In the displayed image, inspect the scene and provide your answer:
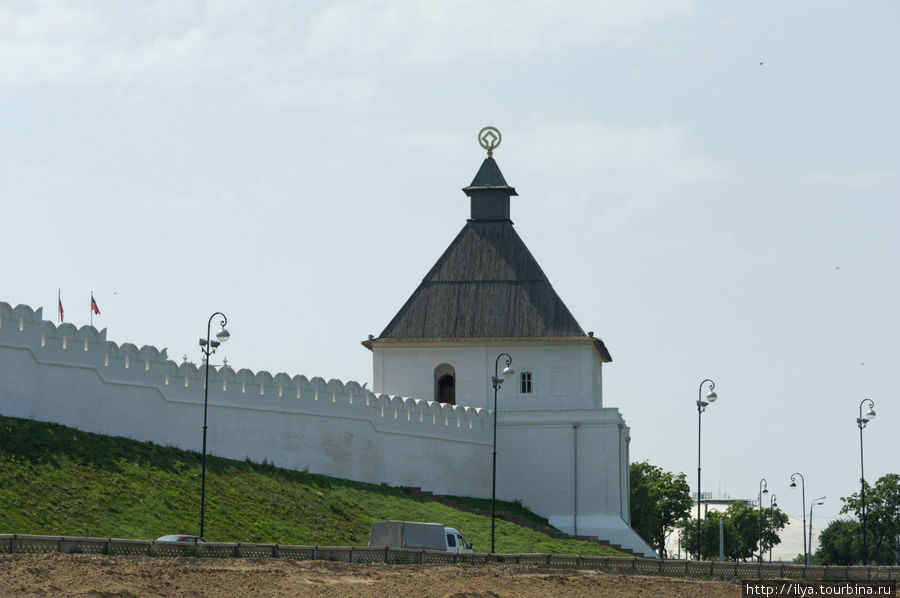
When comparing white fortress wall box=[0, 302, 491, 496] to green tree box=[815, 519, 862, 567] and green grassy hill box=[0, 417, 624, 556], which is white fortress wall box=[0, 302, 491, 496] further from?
green tree box=[815, 519, 862, 567]

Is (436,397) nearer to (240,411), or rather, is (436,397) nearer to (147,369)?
(240,411)

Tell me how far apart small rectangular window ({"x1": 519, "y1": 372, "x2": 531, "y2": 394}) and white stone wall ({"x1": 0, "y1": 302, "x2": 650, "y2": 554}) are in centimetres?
30

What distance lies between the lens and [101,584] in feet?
71.3

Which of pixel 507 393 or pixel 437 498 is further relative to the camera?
pixel 507 393

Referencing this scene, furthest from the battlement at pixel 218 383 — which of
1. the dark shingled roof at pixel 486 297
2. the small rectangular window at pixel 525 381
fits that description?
the dark shingled roof at pixel 486 297

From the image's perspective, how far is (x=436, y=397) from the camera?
50094 millimetres

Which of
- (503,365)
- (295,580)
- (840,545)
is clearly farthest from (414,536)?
(840,545)

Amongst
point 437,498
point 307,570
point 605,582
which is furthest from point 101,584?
point 437,498

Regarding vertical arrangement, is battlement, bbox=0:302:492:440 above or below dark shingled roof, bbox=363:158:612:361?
below

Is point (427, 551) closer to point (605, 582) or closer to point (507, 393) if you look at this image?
point (605, 582)

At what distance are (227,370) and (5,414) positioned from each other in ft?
23.2

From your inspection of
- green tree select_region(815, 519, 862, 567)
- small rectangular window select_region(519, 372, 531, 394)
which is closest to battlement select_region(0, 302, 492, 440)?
small rectangular window select_region(519, 372, 531, 394)

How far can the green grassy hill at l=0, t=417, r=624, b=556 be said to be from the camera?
2905cm

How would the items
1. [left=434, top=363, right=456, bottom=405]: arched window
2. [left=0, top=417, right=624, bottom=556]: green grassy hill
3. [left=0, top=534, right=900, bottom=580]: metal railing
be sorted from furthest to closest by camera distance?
[left=434, top=363, right=456, bottom=405]: arched window, [left=0, top=417, right=624, bottom=556]: green grassy hill, [left=0, top=534, right=900, bottom=580]: metal railing
